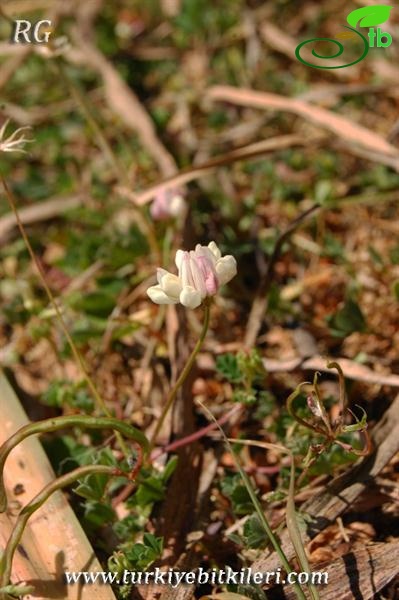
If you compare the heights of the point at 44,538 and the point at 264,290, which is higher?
the point at 264,290

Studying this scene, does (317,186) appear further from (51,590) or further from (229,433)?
(51,590)

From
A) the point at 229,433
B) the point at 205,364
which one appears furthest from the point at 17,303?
the point at 229,433

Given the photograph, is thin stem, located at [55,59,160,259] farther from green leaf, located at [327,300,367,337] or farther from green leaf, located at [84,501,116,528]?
green leaf, located at [84,501,116,528]

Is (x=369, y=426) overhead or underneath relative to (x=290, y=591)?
overhead

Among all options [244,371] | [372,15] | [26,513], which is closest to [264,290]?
[244,371]

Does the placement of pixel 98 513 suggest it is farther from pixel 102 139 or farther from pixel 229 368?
pixel 102 139
